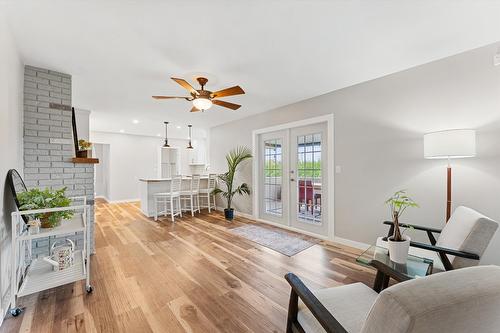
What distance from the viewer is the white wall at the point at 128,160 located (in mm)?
6852

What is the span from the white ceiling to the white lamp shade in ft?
3.02

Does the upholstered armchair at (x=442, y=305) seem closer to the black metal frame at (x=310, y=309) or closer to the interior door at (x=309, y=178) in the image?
the black metal frame at (x=310, y=309)

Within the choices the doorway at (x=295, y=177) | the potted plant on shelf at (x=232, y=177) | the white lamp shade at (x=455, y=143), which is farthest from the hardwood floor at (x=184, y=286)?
the white lamp shade at (x=455, y=143)

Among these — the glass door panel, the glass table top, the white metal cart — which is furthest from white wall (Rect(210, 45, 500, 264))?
the white metal cart

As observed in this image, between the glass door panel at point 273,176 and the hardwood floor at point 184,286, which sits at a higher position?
the glass door panel at point 273,176

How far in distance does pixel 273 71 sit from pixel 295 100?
1.26 metres

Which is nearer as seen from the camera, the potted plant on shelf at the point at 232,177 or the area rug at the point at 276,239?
the area rug at the point at 276,239

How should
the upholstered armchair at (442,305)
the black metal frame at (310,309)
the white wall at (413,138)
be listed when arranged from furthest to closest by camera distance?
1. the white wall at (413,138)
2. the black metal frame at (310,309)
3. the upholstered armchair at (442,305)

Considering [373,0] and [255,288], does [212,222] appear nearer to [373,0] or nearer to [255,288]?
[255,288]

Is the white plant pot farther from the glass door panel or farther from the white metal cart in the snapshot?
the glass door panel

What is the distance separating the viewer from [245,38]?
1995 millimetres

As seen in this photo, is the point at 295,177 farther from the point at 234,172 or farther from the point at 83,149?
the point at 83,149

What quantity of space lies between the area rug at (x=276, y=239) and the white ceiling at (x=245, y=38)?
243 centimetres

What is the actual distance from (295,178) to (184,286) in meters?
Result: 2.68
